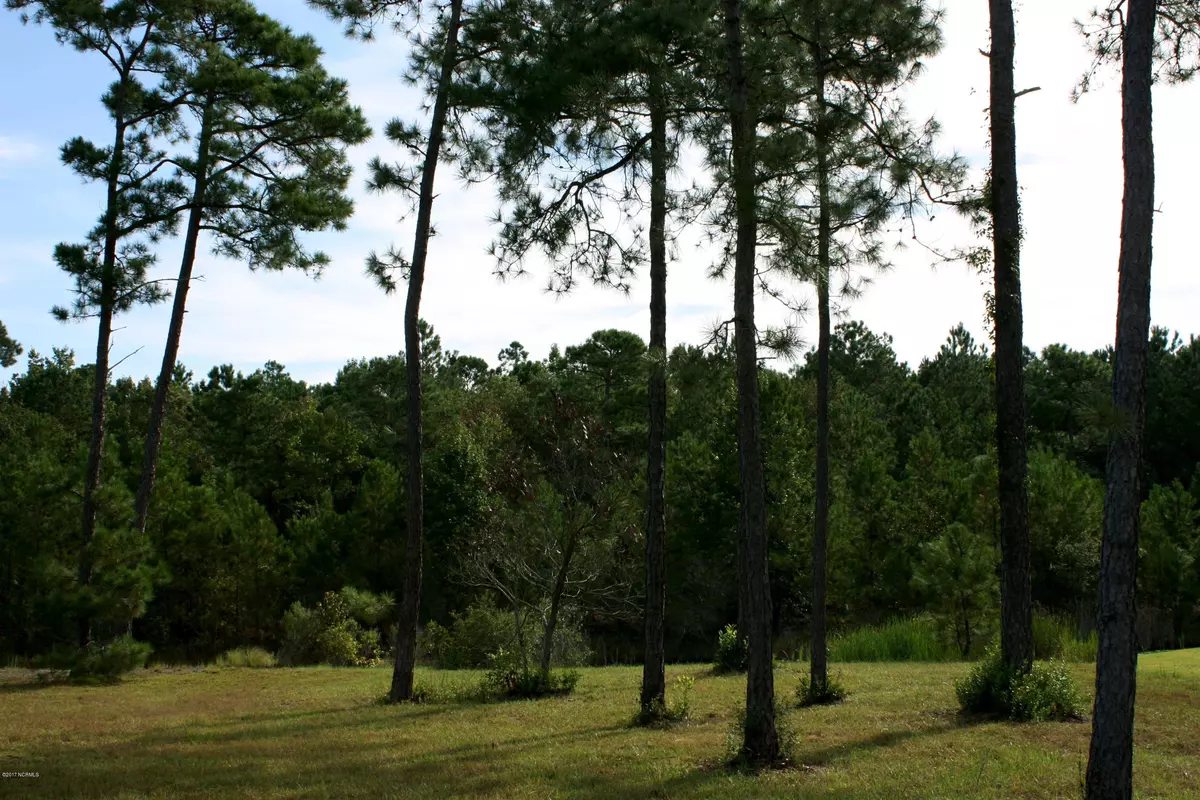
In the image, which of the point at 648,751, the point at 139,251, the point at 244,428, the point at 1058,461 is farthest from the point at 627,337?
the point at 648,751

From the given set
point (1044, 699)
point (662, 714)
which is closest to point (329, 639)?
point (662, 714)

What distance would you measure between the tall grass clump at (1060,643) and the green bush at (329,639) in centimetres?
1281

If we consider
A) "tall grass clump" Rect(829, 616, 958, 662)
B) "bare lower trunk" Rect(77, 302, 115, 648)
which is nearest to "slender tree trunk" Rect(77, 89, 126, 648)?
"bare lower trunk" Rect(77, 302, 115, 648)

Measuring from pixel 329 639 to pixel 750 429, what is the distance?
50.6ft

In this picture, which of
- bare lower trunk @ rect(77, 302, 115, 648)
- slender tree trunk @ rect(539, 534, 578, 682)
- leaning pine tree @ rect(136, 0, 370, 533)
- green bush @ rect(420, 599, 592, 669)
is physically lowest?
green bush @ rect(420, 599, 592, 669)

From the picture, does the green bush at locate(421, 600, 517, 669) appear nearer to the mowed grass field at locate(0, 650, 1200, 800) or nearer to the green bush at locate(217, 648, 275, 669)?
the green bush at locate(217, 648, 275, 669)

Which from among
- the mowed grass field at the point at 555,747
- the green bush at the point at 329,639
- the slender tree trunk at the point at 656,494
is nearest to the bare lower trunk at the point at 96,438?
the mowed grass field at the point at 555,747

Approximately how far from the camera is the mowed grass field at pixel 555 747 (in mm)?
6992

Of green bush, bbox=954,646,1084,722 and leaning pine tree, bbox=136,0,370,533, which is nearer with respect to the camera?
green bush, bbox=954,646,1084,722

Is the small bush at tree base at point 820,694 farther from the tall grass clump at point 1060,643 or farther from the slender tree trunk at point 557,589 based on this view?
the tall grass clump at point 1060,643

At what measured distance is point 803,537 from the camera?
26469 mm

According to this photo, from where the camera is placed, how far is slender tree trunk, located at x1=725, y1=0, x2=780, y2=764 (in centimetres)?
777

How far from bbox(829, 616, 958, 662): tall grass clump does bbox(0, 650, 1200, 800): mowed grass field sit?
4.10m

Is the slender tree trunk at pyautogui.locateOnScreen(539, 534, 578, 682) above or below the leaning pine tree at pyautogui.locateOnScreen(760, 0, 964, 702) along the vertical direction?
below
